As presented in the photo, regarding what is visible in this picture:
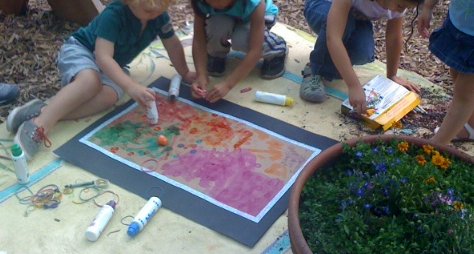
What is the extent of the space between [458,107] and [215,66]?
1120 mm

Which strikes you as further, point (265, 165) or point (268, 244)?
point (265, 165)

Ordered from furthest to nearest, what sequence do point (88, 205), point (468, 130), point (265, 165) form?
point (468, 130) → point (265, 165) → point (88, 205)

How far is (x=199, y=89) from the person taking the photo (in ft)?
8.09

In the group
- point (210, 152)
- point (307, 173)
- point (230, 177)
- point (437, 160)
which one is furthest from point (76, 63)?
point (437, 160)

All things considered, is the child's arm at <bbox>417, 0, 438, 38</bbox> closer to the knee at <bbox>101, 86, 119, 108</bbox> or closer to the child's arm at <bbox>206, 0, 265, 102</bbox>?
the child's arm at <bbox>206, 0, 265, 102</bbox>

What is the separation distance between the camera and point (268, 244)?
1866 millimetres

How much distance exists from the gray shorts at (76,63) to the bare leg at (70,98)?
0.03m

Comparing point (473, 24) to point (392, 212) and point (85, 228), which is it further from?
point (85, 228)

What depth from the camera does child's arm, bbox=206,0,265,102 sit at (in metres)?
2.47

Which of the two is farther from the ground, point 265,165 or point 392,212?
point 392,212

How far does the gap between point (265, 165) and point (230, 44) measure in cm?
80

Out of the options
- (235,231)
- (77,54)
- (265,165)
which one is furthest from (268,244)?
(77,54)

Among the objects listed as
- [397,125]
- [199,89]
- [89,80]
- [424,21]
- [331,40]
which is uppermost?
[424,21]

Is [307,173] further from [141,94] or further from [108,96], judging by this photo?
[108,96]
